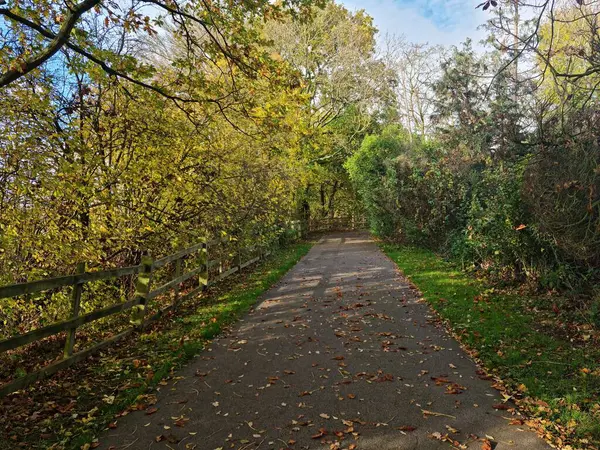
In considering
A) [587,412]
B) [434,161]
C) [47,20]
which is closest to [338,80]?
[434,161]

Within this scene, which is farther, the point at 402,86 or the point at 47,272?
the point at 402,86

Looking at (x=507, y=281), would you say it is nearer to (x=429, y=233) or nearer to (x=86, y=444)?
(x=429, y=233)

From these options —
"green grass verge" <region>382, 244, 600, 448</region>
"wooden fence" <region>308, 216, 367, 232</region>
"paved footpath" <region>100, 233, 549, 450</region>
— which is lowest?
"green grass verge" <region>382, 244, 600, 448</region>

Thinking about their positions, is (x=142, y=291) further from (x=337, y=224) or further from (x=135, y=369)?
(x=337, y=224)

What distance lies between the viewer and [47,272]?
6.07 metres

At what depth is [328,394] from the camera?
4.47 m

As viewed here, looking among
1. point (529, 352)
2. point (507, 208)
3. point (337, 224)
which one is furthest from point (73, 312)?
point (337, 224)

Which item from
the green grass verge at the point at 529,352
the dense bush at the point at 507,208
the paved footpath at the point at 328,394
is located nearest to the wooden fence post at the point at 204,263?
the paved footpath at the point at 328,394

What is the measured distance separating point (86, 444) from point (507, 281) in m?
8.81

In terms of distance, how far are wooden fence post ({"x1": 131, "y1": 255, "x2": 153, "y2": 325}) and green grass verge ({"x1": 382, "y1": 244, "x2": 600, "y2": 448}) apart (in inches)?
199

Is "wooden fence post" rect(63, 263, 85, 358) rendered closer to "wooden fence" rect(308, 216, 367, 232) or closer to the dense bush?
the dense bush

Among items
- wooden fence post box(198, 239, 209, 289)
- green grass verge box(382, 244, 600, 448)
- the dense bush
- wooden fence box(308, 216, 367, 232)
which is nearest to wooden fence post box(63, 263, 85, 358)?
wooden fence post box(198, 239, 209, 289)

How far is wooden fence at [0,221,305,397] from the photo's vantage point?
4.37m

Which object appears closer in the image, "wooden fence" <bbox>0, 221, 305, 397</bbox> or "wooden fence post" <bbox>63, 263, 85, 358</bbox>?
"wooden fence" <bbox>0, 221, 305, 397</bbox>
